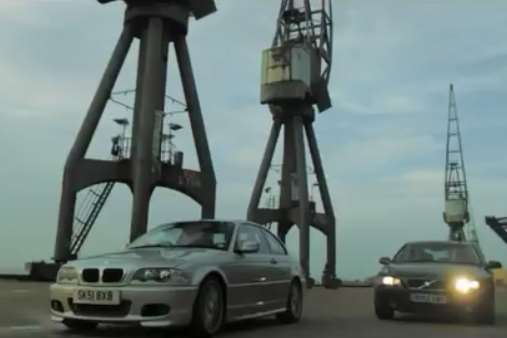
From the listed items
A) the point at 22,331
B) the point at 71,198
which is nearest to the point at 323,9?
the point at 71,198

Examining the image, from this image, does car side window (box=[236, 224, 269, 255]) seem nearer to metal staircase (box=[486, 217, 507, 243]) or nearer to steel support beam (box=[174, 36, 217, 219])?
steel support beam (box=[174, 36, 217, 219])

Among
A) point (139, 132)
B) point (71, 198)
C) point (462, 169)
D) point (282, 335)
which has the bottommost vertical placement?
point (282, 335)

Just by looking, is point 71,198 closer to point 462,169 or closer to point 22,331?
point 22,331

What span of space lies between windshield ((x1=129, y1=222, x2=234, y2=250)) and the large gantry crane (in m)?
32.5

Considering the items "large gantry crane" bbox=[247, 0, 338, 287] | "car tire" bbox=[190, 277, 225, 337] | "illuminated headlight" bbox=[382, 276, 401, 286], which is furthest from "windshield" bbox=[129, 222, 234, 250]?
"large gantry crane" bbox=[247, 0, 338, 287]

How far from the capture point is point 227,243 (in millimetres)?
8922

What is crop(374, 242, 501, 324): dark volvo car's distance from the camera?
1129 cm

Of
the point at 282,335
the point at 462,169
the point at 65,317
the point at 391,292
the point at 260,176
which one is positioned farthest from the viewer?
the point at 462,169

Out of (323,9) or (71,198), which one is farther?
(323,9)

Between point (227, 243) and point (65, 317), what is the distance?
88.2 inches

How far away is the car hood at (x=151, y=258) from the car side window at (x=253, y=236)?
0.88m

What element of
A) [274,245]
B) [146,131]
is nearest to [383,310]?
[274,245]

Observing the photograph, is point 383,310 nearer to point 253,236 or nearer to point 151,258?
point 253,236

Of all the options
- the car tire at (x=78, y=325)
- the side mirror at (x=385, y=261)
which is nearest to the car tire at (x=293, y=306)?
the side mirror at (x=385, y=261)
